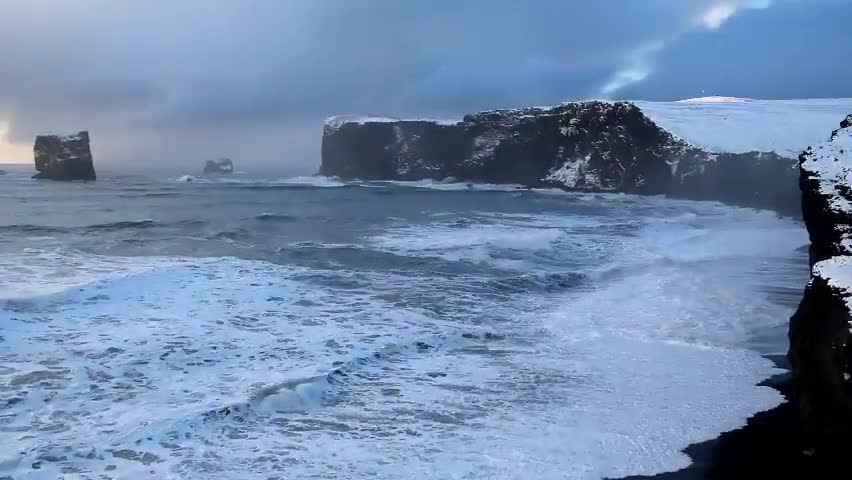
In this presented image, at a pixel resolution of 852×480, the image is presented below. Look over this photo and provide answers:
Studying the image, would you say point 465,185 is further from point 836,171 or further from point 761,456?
point 761,456

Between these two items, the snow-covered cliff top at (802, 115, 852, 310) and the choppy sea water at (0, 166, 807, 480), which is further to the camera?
the choppy sea water at (0, 166, 807, 480)

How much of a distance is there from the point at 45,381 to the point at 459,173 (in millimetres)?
65571

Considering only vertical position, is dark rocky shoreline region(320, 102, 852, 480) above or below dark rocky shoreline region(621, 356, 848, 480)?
above

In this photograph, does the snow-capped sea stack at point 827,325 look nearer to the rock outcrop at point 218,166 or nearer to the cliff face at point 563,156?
the cliff face at point 563,156

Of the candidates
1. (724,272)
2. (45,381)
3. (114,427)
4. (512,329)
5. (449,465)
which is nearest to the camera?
(449,465)

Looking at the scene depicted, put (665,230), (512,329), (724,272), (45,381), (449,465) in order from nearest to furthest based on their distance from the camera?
(449,465) < (45,381) < (512,329) < (724,272) < (665,230)

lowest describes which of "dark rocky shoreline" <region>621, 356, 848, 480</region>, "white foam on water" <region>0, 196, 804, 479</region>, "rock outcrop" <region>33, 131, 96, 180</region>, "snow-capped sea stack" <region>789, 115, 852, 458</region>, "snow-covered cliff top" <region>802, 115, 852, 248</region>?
"dark rocky shoreline" <region>621, 356, 848, 480</region>

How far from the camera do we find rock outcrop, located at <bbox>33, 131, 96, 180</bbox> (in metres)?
58.3

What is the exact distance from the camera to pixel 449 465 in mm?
5758

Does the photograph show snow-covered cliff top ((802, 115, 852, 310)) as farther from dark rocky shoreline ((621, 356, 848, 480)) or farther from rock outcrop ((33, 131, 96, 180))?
rock outcrop ((33, 131, 96, 180))

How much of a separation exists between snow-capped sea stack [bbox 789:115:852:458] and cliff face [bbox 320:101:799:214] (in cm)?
2538

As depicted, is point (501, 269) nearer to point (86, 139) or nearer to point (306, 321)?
point (306, 321)

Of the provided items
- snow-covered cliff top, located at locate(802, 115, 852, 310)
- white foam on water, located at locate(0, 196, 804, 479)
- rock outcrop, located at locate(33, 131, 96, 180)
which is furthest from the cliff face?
rock outcrop, located at locate(33, 131, 96, 180)

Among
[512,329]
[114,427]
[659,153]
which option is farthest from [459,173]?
[114,427]
